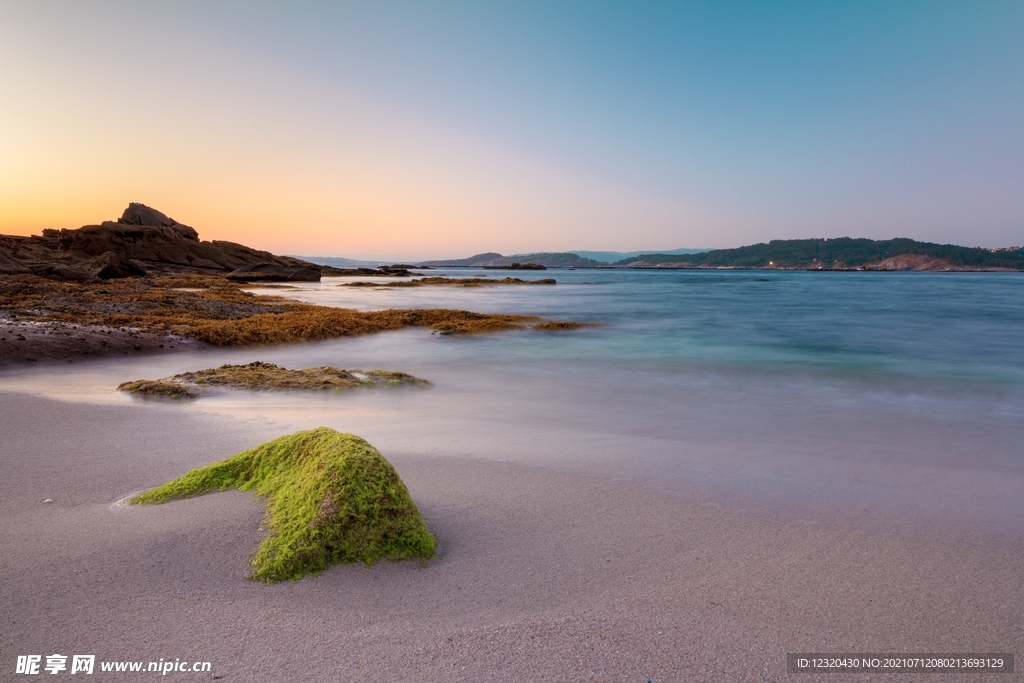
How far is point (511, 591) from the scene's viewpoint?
2730mm

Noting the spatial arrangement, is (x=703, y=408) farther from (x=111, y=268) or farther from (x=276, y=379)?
(x=111, y=268)

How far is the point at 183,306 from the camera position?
16.7 meters

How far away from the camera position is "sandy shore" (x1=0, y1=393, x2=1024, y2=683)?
223cm

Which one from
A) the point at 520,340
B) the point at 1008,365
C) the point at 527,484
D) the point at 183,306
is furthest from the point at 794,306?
the point at 527,484

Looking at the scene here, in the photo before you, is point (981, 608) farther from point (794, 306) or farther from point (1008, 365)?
point (794, 306)

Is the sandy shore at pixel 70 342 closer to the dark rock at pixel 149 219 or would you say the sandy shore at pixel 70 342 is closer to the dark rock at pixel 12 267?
the dark rock at pixel 12 267

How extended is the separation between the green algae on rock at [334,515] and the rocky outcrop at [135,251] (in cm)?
3424

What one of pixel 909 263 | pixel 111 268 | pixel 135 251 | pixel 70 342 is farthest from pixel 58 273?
pixel 909 263

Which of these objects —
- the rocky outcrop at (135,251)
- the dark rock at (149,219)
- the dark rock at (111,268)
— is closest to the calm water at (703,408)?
the dark rock at (111,268)

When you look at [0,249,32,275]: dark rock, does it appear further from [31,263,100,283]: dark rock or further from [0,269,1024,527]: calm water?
[0,269,1024,527]: calm water

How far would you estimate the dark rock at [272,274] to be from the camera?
44.8m

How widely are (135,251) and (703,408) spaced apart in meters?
48.9

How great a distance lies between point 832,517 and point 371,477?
309 cm

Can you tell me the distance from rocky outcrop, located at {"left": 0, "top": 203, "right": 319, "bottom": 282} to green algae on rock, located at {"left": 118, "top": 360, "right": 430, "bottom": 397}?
2839 cm
